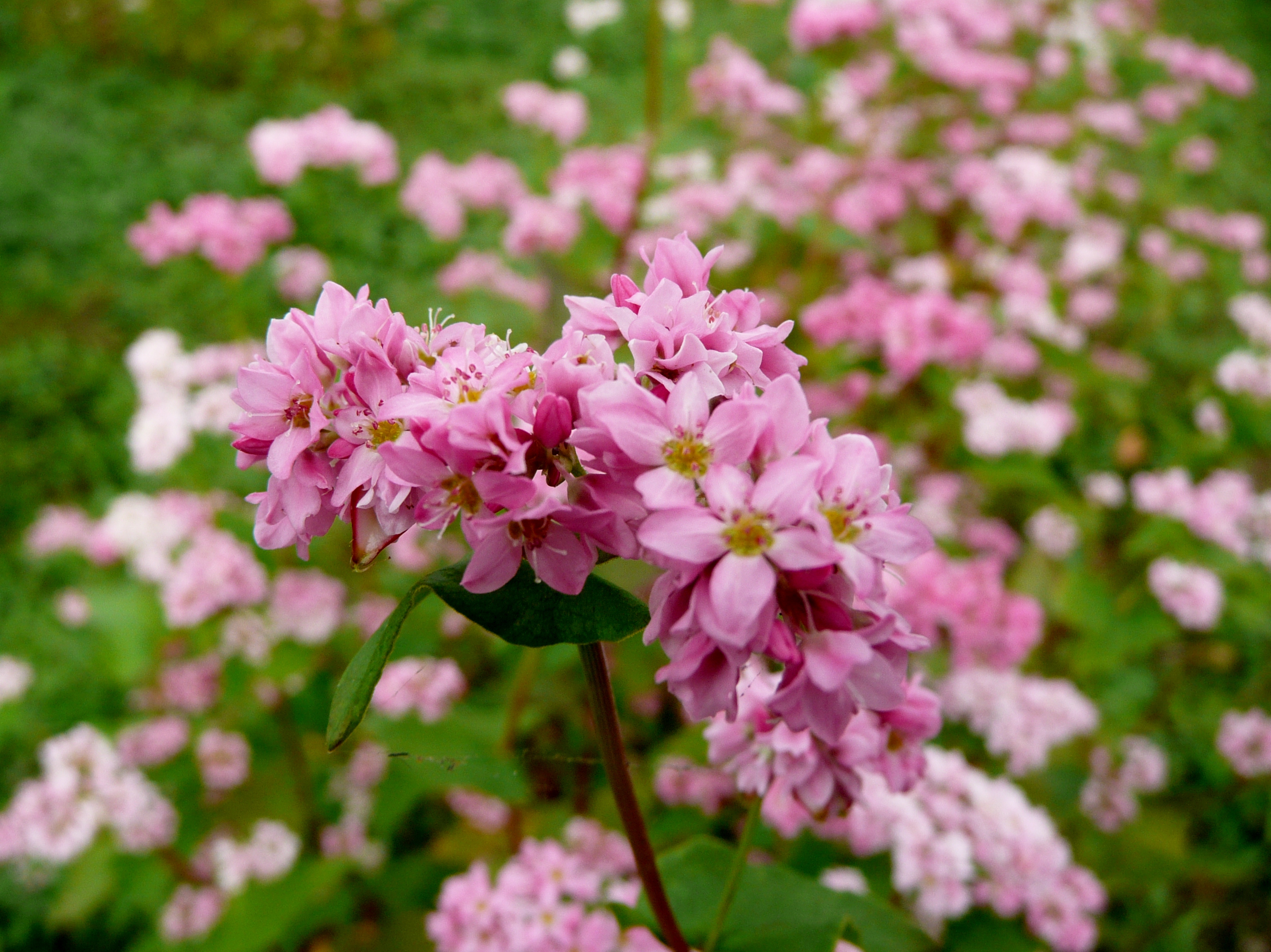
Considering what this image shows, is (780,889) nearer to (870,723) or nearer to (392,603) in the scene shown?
(870,723)

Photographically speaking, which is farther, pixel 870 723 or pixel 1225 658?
pixel 1225 658

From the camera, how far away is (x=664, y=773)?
179 cm

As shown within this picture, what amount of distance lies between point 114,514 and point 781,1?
5091mm

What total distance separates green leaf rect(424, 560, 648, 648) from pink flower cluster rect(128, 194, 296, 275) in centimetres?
170

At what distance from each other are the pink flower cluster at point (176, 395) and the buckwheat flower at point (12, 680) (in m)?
0.76

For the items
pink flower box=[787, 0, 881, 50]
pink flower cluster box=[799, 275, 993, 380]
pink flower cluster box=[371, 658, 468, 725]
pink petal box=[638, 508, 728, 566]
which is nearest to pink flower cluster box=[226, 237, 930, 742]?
pink petal box=[638, 508, 728, 566]

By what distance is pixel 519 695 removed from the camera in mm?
1680

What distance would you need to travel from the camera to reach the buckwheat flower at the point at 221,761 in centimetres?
187

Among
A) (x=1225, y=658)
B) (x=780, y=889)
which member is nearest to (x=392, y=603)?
(x=780, y=889)

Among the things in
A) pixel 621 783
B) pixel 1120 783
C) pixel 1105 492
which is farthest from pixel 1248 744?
pixel 621 783

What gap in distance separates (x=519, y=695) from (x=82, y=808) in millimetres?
846

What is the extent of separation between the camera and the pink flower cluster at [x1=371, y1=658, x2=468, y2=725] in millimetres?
1613

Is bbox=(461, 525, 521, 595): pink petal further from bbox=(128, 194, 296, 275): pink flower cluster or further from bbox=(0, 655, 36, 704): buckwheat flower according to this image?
bbox=(0, 655, 36, 704): buckwheat flower

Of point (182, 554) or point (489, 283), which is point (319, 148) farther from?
point (182, 554)
